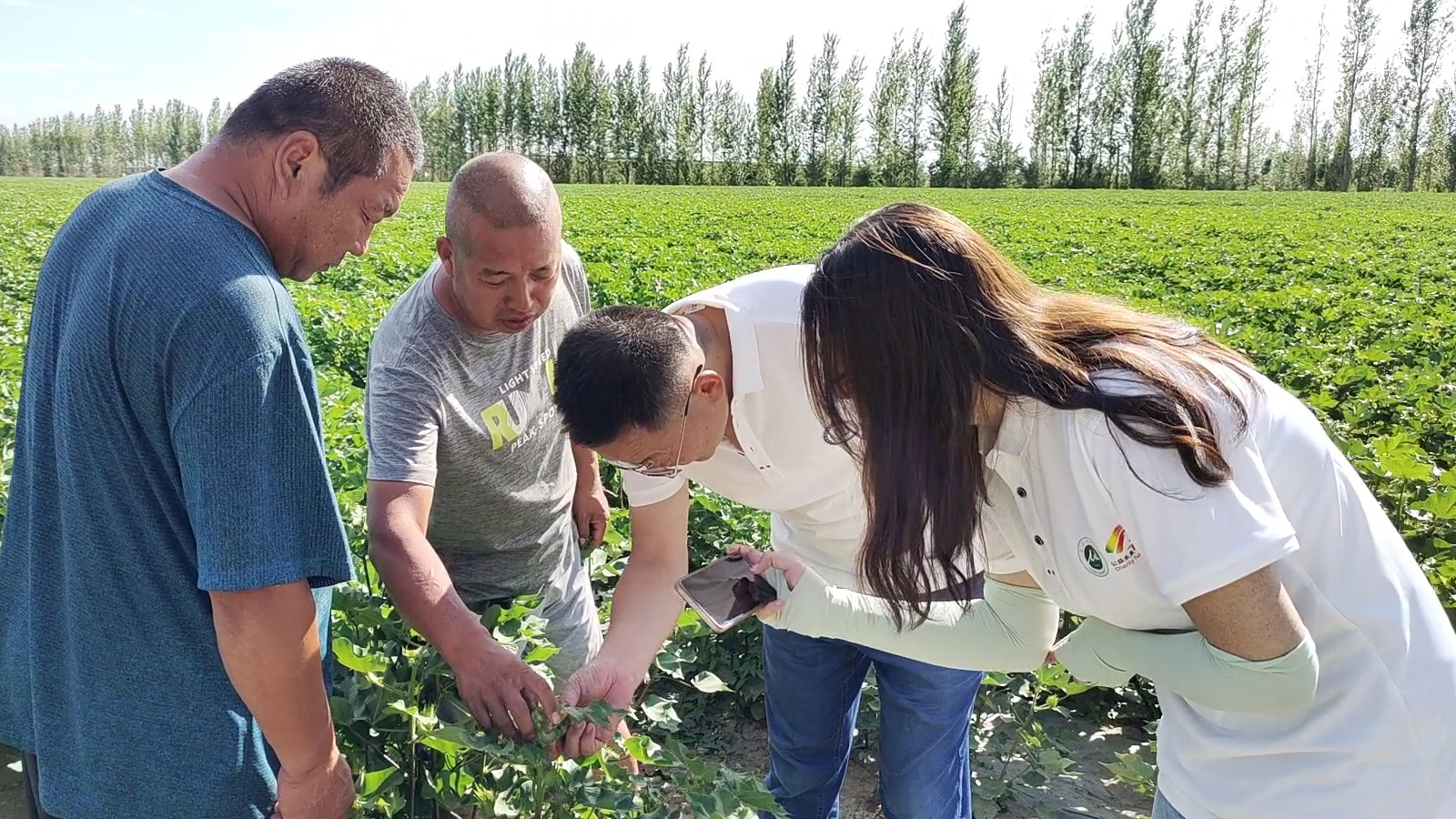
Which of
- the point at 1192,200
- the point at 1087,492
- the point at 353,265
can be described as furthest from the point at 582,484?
the point at 1192,200

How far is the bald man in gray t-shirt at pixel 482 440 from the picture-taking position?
76.8 inches

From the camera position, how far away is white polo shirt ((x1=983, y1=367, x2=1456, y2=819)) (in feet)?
4.29

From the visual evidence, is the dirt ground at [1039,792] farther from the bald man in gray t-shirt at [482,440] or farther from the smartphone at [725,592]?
the smartphone at [725,592]

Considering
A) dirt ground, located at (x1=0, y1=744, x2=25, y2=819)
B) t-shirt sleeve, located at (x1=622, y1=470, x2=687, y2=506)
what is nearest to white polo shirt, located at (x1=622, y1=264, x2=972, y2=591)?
t-shirt sleeve, located at (x1=622, y1=470, x2=687, y2=506)

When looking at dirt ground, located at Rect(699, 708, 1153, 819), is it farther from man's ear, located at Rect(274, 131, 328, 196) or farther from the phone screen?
man's ear, located at Rect(274, 131, 328, 196)

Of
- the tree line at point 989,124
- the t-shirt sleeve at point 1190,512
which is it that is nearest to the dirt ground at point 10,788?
the t-shirt sleeve at point 1190,512

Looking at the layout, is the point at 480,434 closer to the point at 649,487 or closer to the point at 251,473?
the point at 649,487

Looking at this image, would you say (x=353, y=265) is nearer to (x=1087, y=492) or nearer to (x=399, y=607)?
(x=399, y=607)

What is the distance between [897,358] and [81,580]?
1188 millimetres

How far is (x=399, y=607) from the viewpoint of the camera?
6.48 feet

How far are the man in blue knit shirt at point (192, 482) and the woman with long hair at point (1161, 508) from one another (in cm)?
75

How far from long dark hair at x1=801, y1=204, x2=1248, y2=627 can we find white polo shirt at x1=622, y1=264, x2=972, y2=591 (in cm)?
57

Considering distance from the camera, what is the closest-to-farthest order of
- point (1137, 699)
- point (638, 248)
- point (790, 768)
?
point (790, 768)
point (1137, 699)
point (638, 248)

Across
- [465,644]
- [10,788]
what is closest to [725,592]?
[465,644]
